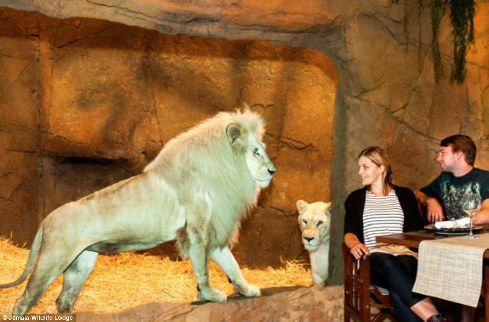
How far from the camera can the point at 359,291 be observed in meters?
4.15

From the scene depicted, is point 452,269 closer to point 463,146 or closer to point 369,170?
point 369,170

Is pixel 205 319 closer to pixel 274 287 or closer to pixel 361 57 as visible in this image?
pixel 274 287

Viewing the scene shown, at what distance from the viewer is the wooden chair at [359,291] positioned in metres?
4.07

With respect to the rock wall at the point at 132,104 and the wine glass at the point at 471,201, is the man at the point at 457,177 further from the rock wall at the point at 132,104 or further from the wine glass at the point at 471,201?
the rock wall at the point at 132,104

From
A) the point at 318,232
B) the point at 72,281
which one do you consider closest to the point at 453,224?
the point at 318,232

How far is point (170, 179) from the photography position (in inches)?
174

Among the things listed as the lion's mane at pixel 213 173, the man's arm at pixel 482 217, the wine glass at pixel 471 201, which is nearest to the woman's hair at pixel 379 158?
the wine glass at pixel 471 201

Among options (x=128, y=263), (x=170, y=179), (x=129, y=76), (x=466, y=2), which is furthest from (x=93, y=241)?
(x=466, y=2)

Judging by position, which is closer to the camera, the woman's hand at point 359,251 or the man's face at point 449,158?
the woman's hand at point 359,251

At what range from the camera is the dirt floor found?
4.49 metres

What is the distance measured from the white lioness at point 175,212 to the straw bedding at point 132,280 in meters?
0.39

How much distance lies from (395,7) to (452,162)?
1.39 meters

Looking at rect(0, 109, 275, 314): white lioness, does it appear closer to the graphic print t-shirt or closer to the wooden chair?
the wooden chair

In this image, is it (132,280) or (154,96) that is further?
(154,96)
